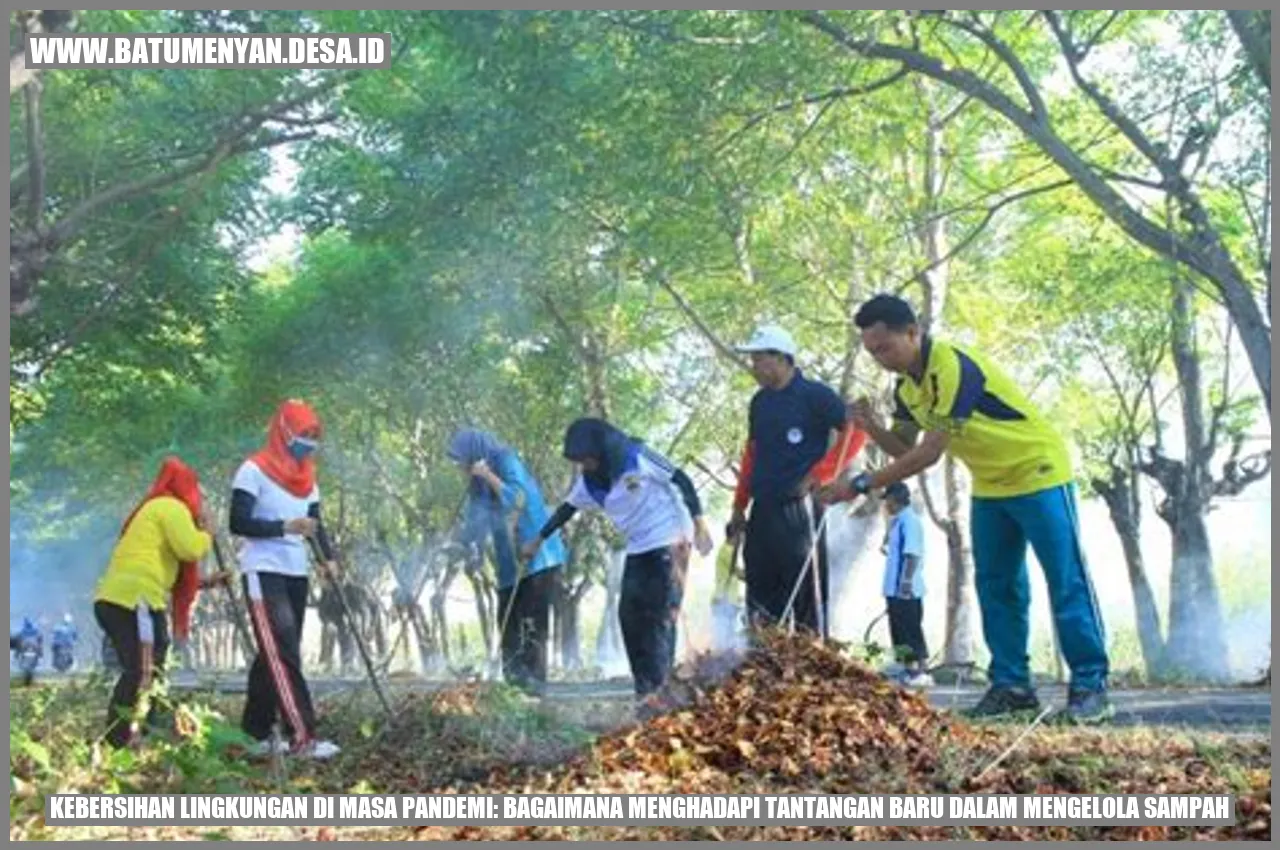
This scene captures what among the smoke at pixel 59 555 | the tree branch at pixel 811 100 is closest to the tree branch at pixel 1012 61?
the tree branch at pixel 811 100

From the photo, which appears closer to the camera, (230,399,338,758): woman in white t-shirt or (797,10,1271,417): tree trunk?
(230,399,338,758): woman in white t-shirt

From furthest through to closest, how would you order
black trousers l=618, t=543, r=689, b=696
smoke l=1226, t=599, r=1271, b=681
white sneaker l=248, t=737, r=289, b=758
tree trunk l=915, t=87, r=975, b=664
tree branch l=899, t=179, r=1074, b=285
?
1. smoke l=1226, t=599, r=1271, b=681
2. tree trunk l=915, t=87, r=975, b=664
3. tree branch l=899, t=179, r=1074, b=285
4. black trousers l=618, t=543, r=689, b=696
5. white sneaker l=248, t=737, r=289, b=758

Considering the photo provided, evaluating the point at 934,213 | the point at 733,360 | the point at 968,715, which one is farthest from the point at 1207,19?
the point at 968,715

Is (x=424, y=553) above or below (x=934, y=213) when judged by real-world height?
below

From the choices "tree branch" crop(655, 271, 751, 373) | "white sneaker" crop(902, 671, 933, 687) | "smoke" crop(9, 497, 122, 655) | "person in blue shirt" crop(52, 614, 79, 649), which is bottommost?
"white sneaker" crop(902, 671, 933, 687)

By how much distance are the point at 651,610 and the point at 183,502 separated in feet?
6.15

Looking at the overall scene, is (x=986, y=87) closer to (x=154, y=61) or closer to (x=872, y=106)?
(x=872, y=106)

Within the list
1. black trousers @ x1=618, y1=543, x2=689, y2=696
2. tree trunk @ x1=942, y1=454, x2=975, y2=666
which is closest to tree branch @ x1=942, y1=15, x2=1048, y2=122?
tree trunk @ x1=942, y1=454, x2=975, y2=666

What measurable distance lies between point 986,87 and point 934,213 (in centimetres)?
74

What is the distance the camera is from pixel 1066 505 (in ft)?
20.5

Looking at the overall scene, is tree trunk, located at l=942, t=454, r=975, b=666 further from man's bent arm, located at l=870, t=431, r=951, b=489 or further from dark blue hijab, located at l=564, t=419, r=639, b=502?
man's bent arm, located at l=870, t=431, r=951, b=489

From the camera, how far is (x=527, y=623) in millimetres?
8078

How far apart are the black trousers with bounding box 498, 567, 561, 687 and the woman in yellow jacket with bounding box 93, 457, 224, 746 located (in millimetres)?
1922

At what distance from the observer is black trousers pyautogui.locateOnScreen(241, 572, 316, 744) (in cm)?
629
